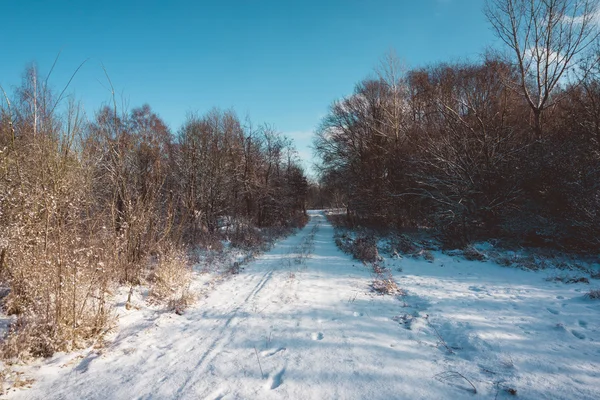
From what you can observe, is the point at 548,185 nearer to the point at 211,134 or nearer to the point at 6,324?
the point at 6,324

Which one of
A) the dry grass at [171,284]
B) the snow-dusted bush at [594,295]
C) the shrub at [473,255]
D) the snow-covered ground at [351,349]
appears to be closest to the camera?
the snow-covered ground at [351,349]

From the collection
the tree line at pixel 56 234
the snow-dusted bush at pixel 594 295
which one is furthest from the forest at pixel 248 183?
the snow-dusted bush at pixel 594 295

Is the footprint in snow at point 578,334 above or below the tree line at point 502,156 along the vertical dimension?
below

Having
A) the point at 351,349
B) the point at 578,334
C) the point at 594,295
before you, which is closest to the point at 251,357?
the point at 351,349

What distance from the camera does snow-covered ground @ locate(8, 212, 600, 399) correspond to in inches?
108

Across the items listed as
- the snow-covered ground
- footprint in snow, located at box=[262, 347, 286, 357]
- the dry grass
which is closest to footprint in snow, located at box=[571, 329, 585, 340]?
the snow-covered ground

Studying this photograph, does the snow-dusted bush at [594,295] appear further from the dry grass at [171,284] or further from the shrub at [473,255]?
the dry grass at [171,284]

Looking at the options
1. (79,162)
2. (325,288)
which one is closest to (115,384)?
(79,162)

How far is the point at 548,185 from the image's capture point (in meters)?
9.27

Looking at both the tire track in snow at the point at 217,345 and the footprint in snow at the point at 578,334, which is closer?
the tire track in snow at the point at 217,345

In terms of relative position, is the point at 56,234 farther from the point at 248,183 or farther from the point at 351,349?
the point at 248,183

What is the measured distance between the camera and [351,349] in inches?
140

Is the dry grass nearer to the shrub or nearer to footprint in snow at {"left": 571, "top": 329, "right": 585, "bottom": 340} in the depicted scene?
footprint in snow at {"left": 571, "top": 329, "right": 585, "bottom": 340}

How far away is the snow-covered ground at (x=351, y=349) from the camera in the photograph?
9.04ft
